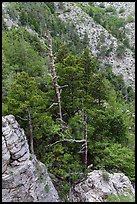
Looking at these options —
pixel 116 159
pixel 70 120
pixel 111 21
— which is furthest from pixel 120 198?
pixel 111 21

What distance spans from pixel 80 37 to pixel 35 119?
155 feet

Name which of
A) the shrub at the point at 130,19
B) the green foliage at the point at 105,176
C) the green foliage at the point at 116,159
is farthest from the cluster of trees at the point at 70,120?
the shrub at the point at 130,19

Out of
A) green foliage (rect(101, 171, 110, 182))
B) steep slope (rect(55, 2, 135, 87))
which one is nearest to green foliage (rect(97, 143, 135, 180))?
green foliage (rect(101, 171, 110, 182))

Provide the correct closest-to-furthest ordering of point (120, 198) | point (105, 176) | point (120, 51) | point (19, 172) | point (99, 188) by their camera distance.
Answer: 1. point (19, 172)
2. point (120, 198)
3. point (99, 188)
4. point (105, 176)
5. point (120, 51)

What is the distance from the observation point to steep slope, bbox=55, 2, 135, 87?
55.1 metres

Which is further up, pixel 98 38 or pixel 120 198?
pixel 98 38

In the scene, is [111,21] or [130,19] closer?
[111,21]

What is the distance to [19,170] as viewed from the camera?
13.8 meters

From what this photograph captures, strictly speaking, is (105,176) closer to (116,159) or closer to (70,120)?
(116,159)

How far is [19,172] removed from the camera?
13734mm

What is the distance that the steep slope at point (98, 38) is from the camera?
2170 inches

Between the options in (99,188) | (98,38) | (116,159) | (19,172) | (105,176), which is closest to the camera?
(19,172)

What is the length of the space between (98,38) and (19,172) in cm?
5107

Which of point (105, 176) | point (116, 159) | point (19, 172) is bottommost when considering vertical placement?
point (105, 176)
